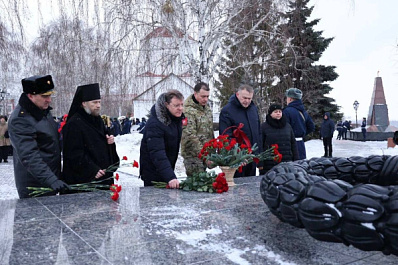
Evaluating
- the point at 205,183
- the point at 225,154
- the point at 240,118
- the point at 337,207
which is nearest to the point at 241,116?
the point at 240,118

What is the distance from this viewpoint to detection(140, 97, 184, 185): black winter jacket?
151 inches

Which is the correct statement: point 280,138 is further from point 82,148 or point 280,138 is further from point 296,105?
point 82,148

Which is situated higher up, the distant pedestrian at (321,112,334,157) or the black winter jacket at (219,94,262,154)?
the black winter jacket at (219,94,262,154)

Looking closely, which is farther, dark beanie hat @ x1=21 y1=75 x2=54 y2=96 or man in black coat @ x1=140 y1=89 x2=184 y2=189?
man in black coat @ x1=140 y1=89 x2=184 y2=189

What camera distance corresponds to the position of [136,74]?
1053cm

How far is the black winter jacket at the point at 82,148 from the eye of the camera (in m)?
3.81

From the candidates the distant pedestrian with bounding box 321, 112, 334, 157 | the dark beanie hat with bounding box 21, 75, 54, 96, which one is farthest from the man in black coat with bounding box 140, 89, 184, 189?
the distant pedestrian with bounding box 321, 112, 334, 157

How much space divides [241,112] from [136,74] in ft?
19.6

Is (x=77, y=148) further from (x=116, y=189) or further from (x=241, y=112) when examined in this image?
(x=241, y=112)

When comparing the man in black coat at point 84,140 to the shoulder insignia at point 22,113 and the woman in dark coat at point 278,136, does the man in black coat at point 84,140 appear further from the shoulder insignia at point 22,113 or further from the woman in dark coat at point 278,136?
the woman in dark coat at point 278,136

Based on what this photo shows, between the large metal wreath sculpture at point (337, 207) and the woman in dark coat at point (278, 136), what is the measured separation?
2.84 metres

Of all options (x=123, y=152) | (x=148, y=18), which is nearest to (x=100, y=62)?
(x=148, y=18)

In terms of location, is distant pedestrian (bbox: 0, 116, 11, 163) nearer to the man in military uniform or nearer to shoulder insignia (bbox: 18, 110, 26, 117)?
the man in military uniform

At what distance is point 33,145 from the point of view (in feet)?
11.2
